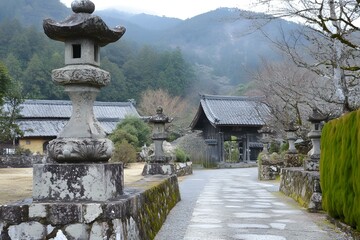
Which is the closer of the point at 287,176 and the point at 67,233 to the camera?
the point at 67,233

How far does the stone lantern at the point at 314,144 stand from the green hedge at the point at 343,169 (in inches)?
111

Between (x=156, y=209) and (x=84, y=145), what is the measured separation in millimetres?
2798

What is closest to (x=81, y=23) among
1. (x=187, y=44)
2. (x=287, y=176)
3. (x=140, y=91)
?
(x=287, y=176)

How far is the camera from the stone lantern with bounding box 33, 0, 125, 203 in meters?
4.22

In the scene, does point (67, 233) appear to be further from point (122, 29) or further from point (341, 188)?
point (341, 188)

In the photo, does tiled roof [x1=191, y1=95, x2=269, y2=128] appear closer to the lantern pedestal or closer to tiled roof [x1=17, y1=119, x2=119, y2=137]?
tiled roof [x1=17, y1=119, x2=119, y2=137]

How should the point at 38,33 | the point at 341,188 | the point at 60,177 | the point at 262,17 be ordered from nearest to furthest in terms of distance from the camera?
the point at 60,177, the point at 341,188, the point at 262,17, the point at 38,33

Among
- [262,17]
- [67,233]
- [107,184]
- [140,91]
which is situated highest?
[140,91]

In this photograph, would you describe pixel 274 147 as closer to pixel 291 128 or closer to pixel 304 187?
pixel 291 128

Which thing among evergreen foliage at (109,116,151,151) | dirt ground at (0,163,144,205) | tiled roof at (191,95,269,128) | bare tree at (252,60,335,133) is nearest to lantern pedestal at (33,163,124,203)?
dirt ground at (0,163,144,205)

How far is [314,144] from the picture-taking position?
10.7 meters

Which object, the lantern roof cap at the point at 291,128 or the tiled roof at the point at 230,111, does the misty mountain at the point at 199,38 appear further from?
the lantern roof cap at the point at 291,128

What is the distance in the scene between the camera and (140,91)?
5616 centimetres

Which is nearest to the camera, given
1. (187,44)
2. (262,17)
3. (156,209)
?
(156,209)
